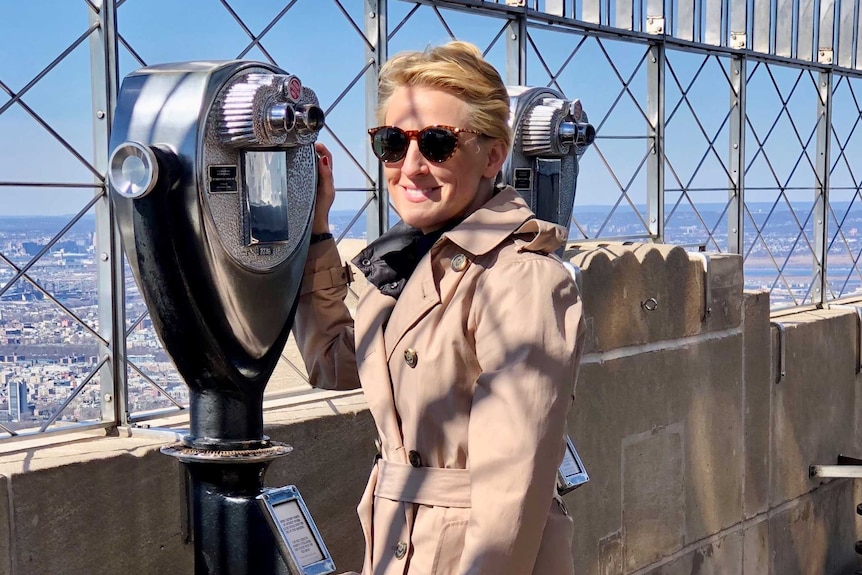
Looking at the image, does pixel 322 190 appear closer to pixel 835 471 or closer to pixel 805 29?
pixel 835 471

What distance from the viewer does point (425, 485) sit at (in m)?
1.76

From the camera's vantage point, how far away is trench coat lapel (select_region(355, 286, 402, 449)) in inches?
71.7

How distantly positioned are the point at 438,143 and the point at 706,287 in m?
2.82

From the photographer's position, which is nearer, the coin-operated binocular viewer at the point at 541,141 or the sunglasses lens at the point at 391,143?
the sunglasses lens at the point at 391,143

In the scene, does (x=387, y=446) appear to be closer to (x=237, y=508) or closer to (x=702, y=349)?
(x=237, y=508)

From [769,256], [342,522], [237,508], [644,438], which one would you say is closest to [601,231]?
[644,438]

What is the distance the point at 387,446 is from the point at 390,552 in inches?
6.3

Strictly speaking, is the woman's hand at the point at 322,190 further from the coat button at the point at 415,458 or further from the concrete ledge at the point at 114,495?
the concrete ledge at the point at 114,495

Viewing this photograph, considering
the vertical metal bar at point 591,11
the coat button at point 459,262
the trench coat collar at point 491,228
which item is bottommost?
the coat button at point 459,262

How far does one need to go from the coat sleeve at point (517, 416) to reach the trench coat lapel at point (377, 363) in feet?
0.58

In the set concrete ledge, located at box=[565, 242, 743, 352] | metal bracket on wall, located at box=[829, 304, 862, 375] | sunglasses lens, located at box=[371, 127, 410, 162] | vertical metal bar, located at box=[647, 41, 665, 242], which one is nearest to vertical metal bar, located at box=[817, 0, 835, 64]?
metal bracket on wall, located at box=[829, 304, 862, 375]

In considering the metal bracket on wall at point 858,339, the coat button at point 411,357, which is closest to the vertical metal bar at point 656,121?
the metal bracket on wall at point 858,339

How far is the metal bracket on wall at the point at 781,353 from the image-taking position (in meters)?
5.04

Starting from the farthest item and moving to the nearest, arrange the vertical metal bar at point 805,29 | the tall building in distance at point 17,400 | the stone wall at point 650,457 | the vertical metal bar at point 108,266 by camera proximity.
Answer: the vertical metal bar at point 805,29 < the vertical metal bar at point 108,266 < the tall building in distance at point 17,400 < the stone wall at point 650,457
